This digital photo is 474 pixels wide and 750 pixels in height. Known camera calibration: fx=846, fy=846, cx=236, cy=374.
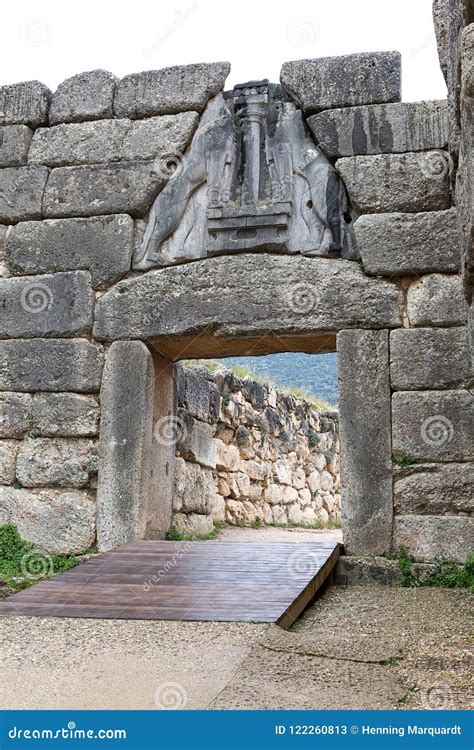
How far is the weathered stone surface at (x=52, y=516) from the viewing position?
623 cm

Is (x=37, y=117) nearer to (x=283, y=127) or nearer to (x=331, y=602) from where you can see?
(x=283, y=127)

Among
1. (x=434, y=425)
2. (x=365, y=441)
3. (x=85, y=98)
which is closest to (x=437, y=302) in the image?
(x=434, y=425)

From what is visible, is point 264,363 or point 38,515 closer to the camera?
point 38,515

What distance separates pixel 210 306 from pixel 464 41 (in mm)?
3384

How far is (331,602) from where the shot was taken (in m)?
5.05

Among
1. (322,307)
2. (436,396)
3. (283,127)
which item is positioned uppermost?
(283,127)

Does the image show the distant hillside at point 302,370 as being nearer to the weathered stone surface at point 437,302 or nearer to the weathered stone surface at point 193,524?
the weathered stone surface at point 193,524

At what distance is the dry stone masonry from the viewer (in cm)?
577

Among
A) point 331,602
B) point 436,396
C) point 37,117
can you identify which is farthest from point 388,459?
point 37,117

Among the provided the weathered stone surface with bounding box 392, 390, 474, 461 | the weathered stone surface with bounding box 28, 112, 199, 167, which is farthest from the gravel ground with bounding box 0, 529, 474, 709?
the weathered stone surface with bounding box 28, 112, 199, 167

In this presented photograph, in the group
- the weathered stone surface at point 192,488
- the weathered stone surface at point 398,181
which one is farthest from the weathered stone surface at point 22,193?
the weathered stone surface at point 192,488

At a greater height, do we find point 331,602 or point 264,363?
point 264,363

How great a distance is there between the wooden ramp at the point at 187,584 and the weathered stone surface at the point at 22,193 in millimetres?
2818

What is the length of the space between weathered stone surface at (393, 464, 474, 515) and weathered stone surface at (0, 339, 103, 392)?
7.84ft
